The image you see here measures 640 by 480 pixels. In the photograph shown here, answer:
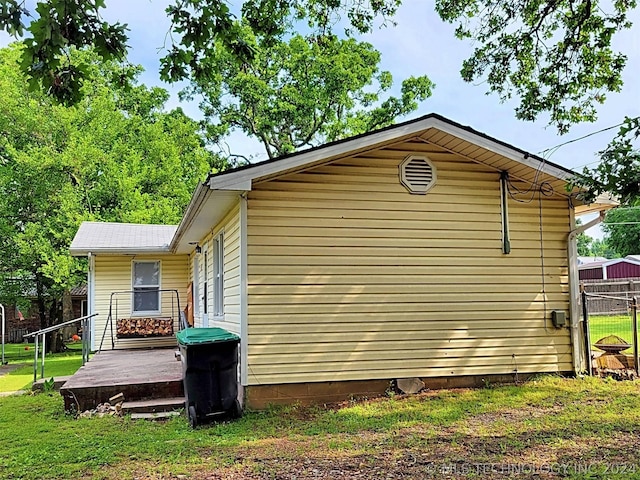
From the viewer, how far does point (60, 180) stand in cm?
1898

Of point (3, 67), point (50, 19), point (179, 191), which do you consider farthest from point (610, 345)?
point (3, 67)

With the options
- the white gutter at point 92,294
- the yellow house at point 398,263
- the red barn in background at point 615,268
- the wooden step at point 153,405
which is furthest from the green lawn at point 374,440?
the red barn in background at point 615,268

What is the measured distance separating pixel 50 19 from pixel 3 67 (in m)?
18.9

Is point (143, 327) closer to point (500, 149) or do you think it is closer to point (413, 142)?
point (413, 142)

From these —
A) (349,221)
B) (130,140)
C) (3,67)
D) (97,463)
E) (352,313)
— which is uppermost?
(3,67)

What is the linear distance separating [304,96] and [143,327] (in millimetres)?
14399

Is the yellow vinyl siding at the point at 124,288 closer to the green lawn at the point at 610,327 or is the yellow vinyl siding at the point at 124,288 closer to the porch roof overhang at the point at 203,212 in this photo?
the porch roof overhang at the point at 203,212

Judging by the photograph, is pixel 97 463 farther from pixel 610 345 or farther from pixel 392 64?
pixel 392 64

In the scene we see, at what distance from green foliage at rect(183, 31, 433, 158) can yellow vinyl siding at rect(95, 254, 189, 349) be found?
464 inches

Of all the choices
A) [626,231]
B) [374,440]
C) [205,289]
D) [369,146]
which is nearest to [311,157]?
[369,146]

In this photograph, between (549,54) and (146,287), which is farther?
(146,287)

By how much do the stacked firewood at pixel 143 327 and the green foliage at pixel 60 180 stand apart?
4873mm

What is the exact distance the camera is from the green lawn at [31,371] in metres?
11.3

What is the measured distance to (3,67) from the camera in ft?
63.6
